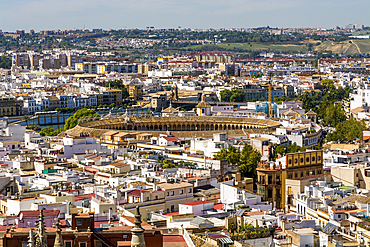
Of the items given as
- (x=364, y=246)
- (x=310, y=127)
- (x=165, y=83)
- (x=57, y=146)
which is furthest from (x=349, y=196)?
(x=165, y=83)

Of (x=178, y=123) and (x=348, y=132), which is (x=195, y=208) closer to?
(x=348, y=132)

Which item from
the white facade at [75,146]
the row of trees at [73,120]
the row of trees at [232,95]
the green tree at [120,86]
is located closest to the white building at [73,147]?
the white facade at [75,146]

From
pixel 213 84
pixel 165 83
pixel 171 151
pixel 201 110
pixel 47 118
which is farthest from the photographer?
pixel 165 83

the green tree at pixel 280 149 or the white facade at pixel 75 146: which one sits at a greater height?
the white facade at pixel 75 146

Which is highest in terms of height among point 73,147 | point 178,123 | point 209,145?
point 73,147

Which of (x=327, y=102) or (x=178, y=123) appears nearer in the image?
(x=178, y=123)

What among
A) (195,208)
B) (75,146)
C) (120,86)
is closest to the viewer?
(195,208)

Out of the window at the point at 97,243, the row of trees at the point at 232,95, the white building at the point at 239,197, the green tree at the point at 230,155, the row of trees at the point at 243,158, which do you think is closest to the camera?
the window at the point at 97,243

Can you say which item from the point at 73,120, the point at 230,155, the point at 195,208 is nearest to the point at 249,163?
the point at 230,155

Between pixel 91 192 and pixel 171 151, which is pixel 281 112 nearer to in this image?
pixel 171 151

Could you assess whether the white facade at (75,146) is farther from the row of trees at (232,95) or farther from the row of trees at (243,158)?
the row of trees at (232,95)

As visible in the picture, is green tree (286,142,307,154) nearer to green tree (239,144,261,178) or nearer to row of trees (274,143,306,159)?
row of trees (274,143,306,159)
